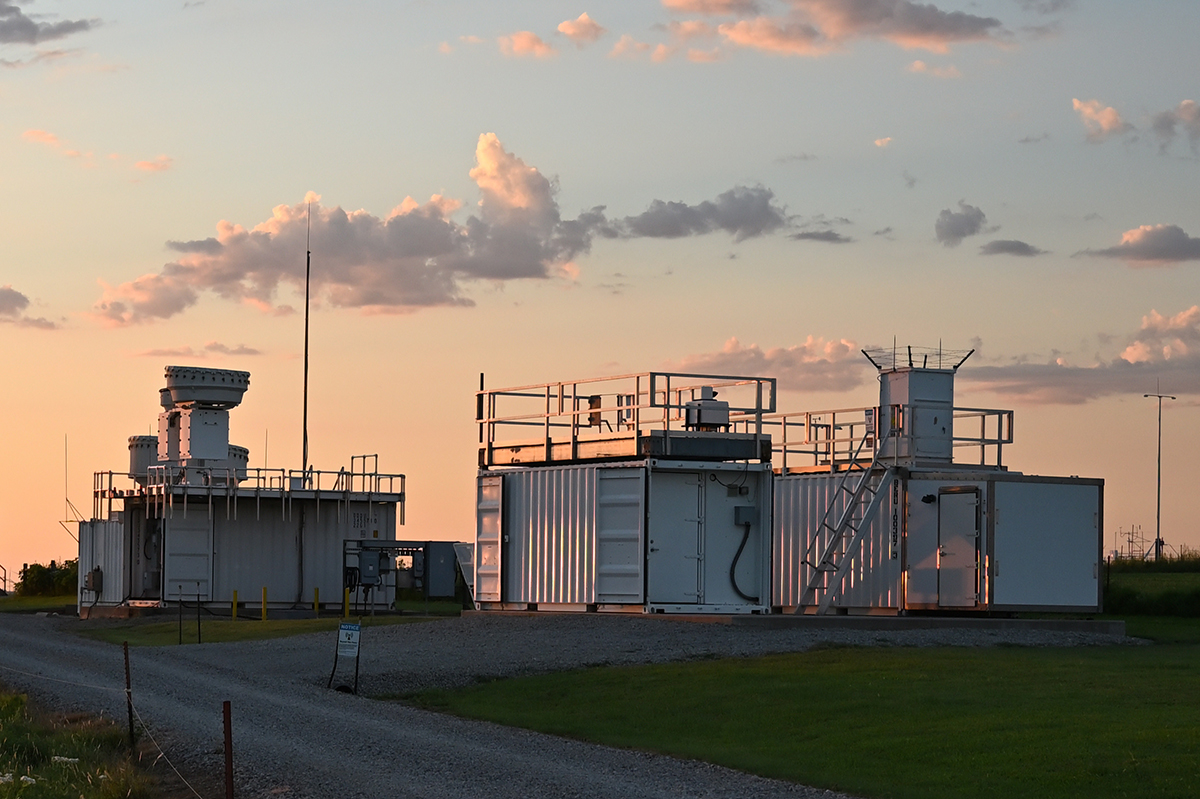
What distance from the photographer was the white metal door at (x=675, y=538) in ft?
98.9

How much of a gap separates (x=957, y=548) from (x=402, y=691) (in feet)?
42.0

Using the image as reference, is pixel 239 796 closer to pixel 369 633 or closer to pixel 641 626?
pixel 641 626

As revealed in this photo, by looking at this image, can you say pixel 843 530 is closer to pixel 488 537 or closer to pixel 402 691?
pixel 488 537

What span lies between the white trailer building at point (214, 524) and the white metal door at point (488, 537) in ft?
45.9

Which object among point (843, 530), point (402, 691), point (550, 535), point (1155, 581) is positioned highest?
point (843, 530)

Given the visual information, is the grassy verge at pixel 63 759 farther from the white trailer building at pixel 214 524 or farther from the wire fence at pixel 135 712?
the white trailer building at pixel 214 524

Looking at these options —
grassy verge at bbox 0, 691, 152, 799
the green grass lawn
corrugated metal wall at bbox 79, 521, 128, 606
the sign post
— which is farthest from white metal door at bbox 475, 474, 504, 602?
corrugated metal wall at bbox 79, 521, 128, 606

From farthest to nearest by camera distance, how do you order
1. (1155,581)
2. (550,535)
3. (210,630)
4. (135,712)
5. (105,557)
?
(105,557), (1155,581), (210,630), (550,535), (135,712)

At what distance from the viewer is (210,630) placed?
125ft

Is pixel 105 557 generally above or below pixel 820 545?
below

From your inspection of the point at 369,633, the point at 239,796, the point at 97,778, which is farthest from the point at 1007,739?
the point at 369,633

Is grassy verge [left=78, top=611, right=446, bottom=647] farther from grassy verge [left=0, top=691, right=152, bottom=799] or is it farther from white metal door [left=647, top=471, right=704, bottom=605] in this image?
grassy verge [left=0, top=691, right=152, bottom=799]

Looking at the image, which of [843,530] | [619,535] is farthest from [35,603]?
[843,530]

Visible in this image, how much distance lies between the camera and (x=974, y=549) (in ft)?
101
